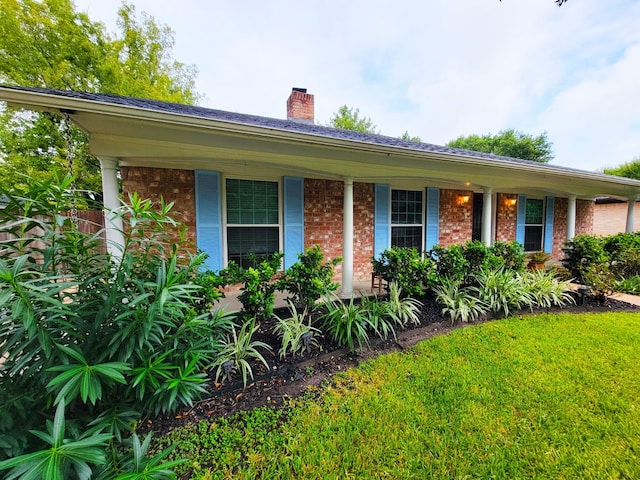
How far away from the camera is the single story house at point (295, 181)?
3195 millimetres

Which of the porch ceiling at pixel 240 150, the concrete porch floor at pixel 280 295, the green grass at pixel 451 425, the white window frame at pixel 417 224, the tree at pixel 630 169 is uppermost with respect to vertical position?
the tree at pixel 630 169

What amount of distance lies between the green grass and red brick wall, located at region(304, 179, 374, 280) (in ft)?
10.4

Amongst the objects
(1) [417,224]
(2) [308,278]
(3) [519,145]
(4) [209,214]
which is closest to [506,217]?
(1) [417,224]

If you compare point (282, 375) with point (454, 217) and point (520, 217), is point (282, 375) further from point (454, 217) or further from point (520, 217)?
point (520, 217)

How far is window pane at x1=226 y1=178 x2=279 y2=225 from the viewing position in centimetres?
492

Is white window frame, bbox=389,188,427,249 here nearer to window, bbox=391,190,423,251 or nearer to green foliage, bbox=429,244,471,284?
window, bbox=391,190,423,251

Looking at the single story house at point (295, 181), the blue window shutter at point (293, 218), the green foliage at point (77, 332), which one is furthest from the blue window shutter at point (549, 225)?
the green foliage at point (77, 332)

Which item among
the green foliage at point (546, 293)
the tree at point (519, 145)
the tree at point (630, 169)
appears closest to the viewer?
the green foliage at point (546, 293)

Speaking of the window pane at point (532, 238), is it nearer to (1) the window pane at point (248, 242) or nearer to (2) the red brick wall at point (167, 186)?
(1) the window pane at point (248, 242)

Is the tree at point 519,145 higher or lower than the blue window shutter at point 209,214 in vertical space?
higher

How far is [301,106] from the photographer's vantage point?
26.0 feet

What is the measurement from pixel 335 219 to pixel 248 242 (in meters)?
2.01

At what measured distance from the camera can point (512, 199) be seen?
25.9 ft

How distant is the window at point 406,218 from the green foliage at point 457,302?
7.57ft
